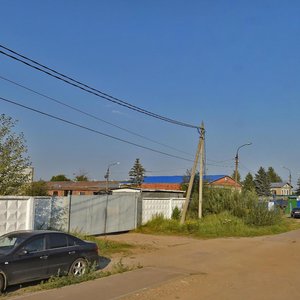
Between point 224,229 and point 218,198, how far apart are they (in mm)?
5155

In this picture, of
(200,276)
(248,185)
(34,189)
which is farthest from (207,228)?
(248,185)

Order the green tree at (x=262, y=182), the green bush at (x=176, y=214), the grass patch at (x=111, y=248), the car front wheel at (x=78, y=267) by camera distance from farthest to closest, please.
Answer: the green tree at (x=262, y=182)
the green bush at (x=176, y=214)
the grass patch at (x=111, y=248)
the car front wheel at (x=78, y=267)

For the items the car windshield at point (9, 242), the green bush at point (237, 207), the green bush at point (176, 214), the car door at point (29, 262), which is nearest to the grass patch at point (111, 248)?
the car door at point (29, 262)

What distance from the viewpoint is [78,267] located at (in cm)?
1170

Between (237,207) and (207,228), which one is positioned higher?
(237,207)

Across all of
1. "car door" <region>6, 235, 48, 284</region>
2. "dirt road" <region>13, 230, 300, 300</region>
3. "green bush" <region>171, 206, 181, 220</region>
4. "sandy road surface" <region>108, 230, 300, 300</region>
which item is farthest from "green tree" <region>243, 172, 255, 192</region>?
"car door" <region>6, 235, 48, 284</region>

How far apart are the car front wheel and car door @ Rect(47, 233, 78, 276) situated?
132mm

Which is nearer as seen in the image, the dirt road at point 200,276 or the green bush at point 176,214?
the dirt road at point 200,276

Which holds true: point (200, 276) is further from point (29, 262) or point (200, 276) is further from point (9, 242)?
A: point (9, 242)

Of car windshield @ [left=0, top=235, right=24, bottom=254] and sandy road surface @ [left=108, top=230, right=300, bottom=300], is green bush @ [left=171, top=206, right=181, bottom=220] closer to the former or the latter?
sandy road surface @ [left=108, top=230, right=300, bottom=300]

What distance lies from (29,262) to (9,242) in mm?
777

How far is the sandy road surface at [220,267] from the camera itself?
980 centimetres

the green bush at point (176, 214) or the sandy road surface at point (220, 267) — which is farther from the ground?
the green bush at point (176, 214)

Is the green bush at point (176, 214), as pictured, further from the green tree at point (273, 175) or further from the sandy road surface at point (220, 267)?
the green tree at point (273, 175)
